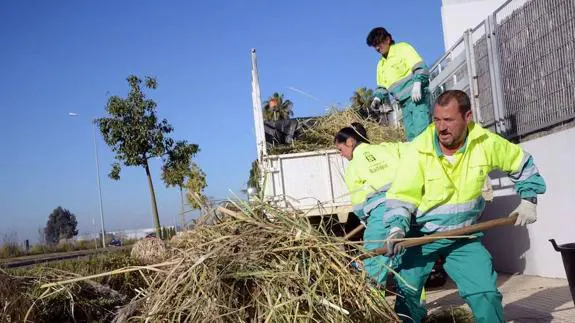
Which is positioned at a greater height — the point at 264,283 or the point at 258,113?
the point at 258,113

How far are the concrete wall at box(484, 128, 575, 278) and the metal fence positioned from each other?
275 millimetres

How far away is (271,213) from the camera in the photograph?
3898mm

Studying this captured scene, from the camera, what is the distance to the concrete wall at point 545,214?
677 centimetres

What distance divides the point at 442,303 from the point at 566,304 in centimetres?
144

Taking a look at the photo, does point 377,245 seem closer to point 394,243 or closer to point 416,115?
point 394,243

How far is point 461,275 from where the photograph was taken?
425 centimetres

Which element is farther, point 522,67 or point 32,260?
point 32,260

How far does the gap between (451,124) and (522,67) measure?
3958 millimetres

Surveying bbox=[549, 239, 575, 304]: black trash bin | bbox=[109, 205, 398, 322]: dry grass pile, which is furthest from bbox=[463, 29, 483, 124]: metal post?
bbox=[109, 205, 398, 322]: dry grass pile

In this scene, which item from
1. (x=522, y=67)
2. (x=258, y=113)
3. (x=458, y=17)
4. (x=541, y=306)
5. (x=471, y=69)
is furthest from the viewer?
(x=458, y=17)

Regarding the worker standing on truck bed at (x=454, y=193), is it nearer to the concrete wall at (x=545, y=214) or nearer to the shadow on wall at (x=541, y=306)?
the shadow on wall at (x=541, y=306)

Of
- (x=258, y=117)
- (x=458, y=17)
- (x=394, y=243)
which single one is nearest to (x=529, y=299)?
(x=394, y=243)

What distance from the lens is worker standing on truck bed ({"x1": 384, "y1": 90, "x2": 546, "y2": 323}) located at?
409 cm

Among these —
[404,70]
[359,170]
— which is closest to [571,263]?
[359,170]
